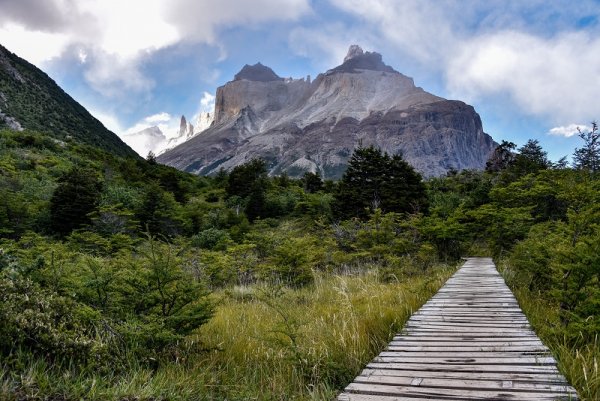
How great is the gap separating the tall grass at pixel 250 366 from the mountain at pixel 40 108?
49.1 m

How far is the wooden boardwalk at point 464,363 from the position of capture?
236cm

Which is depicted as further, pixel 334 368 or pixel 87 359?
pixel 334 368

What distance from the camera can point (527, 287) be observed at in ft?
21.0

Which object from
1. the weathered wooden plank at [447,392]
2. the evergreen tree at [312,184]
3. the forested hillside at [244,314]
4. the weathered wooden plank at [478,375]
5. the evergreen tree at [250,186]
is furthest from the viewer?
the evergreen tree at [312,184]

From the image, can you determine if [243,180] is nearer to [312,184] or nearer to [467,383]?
[312,184]

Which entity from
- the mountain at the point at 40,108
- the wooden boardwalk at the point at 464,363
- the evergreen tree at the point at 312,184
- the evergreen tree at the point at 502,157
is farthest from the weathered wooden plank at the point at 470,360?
the mountain at the point at 40,108

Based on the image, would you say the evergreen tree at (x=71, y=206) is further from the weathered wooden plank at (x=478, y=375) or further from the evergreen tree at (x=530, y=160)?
the evergreen tree at (x=530, y=160)

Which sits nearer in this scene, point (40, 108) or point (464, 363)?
point (464, 363)

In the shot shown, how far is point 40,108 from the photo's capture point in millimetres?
54062

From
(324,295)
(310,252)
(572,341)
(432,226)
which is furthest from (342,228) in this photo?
(572,341)

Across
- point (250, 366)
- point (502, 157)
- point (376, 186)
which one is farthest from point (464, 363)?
point (502, 157)

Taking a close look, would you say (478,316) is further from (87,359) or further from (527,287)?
(87,359)

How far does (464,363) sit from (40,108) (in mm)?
63663

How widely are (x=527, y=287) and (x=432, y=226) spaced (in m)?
6.30
